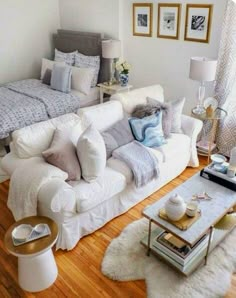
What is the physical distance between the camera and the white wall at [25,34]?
4.80m

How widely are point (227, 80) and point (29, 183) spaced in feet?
8.56

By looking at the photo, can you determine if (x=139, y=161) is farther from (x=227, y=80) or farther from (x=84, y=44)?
(x=84, y=44)

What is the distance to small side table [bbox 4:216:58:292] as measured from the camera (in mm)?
1853

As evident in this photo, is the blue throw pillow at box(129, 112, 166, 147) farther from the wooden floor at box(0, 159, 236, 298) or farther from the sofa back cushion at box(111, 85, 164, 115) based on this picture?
the wooden floor at box(0, 159, 236, 298)

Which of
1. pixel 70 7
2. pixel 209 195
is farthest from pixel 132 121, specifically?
pixel 70 7

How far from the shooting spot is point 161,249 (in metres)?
2.22

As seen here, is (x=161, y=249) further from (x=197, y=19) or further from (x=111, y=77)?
(x=111, y=77)

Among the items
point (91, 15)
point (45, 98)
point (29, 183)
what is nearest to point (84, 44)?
point (91, 15)

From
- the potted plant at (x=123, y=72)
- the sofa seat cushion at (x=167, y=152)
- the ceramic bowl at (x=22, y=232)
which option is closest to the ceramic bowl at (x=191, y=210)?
the sofa seat cushion at (x=167, y=152)

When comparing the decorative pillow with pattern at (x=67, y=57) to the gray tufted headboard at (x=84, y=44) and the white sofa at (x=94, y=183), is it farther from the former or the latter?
the white sofa at (x=94, y=183)

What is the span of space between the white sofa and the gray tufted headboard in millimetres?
1575

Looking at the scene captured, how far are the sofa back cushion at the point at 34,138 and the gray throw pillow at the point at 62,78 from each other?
6.06 feet

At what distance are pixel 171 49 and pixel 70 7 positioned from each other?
7.24 feet

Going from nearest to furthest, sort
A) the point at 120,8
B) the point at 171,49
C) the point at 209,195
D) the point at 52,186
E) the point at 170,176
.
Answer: the point at 52,186, the point at 209,195, the point at 170,176, the point at 171,49, the point at 120,8
